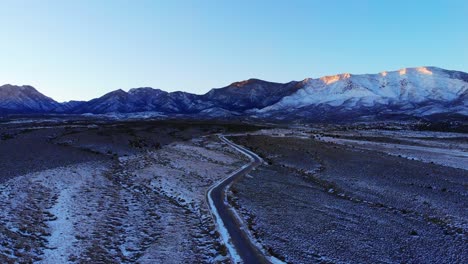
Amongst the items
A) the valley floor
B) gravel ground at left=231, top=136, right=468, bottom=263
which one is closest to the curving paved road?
the valley floor

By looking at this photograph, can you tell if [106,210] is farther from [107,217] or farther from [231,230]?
[231,230]

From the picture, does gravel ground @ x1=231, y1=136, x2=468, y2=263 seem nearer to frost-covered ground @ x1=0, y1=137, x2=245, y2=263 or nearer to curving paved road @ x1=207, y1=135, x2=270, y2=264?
curving paved road @ x1=207, y1=135, x2=270, y2=264

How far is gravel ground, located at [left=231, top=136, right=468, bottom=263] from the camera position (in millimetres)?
18984

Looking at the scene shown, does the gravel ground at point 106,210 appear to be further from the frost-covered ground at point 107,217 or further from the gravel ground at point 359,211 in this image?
the gravel ground at point 359,211

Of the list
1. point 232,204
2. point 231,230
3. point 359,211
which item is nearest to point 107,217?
point 231,230

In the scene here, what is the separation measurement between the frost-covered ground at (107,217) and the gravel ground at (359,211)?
4.01 metres

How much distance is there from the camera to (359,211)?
25.9 meters

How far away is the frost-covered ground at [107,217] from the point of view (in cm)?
1767

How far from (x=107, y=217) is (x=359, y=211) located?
17812 mm

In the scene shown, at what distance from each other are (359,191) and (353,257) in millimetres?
14504

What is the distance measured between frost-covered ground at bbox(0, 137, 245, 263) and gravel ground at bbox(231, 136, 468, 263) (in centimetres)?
401

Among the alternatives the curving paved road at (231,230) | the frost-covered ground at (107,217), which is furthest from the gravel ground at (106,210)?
the curving paved road at (231,230)

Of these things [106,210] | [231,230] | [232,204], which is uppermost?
[106,210]

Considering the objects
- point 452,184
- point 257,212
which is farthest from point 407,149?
point 257,212
